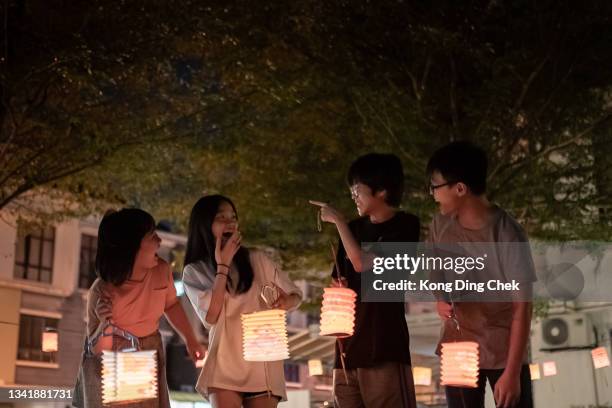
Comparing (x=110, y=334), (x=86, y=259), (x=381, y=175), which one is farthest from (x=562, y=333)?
(x=110, y=334)

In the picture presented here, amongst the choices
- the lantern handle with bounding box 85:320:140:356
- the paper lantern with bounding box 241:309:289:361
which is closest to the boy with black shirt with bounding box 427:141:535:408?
the paper lantern with bounding box 241:309:289:361

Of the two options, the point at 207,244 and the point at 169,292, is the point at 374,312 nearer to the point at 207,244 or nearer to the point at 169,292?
the point at 207,244

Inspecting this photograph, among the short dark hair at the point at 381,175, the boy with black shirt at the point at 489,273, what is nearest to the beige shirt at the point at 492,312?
the boy with black shirt at the point at 489,273

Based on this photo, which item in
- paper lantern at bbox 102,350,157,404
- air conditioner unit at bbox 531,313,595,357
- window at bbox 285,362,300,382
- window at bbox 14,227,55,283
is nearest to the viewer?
paper lantern at bbox 102,350,157,404

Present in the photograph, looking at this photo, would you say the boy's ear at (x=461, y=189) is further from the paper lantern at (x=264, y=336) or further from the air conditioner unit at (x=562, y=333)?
the air conditioner unit at (x=562, y=333)

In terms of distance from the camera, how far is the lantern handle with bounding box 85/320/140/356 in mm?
4273

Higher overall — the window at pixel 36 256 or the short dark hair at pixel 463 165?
the window at pixel 36 256

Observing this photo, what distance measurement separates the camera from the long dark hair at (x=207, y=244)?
466 cm

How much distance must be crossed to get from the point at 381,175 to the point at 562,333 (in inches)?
556

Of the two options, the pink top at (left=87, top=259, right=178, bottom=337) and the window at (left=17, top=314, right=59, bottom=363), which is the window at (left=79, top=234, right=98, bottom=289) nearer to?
the window at (left=17, top=314, right=59, bottom=363)

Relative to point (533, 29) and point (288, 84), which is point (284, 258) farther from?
point (533, 29)

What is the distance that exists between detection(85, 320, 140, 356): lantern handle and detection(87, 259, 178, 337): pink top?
0.15 ft

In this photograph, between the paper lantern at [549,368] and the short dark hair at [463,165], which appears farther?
the paper lantern at [549,368]

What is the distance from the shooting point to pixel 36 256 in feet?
76.9
